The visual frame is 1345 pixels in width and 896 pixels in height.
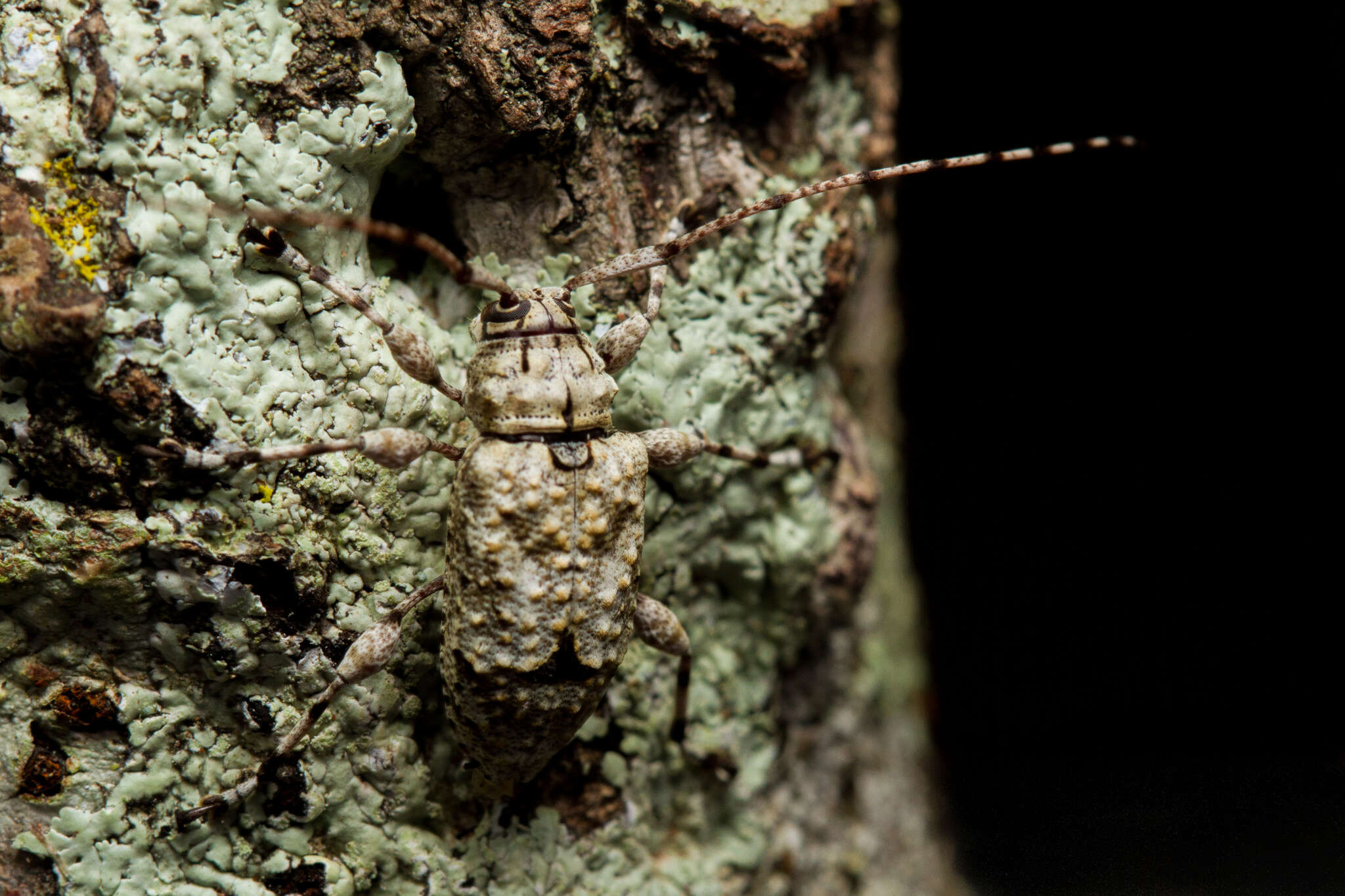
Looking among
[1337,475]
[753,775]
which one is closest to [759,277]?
[753,775]

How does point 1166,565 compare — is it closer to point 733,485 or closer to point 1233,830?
point 1233,830

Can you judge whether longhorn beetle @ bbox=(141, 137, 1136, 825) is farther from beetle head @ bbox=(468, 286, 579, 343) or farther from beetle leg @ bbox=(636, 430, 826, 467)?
beetle leg @ bbox=(636, 430, 826, 467)

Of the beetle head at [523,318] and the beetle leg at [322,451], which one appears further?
A: the beetle head at [523,318]

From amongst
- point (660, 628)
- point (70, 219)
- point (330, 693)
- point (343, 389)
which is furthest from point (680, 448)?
point (70, 219)

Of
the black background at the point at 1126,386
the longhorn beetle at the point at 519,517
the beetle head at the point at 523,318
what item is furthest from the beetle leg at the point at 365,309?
the black background at the point at 1126,386

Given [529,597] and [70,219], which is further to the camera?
[529,597]

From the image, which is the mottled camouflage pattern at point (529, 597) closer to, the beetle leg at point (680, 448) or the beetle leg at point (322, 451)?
the beetle leg at point (322, 451)

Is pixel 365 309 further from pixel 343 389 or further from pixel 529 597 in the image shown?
pixel 529 597

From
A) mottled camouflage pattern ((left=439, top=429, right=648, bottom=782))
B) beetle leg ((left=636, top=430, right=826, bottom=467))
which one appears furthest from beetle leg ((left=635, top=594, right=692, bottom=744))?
beetle leg ((left=636, top=430, right=826, bottom=467))
